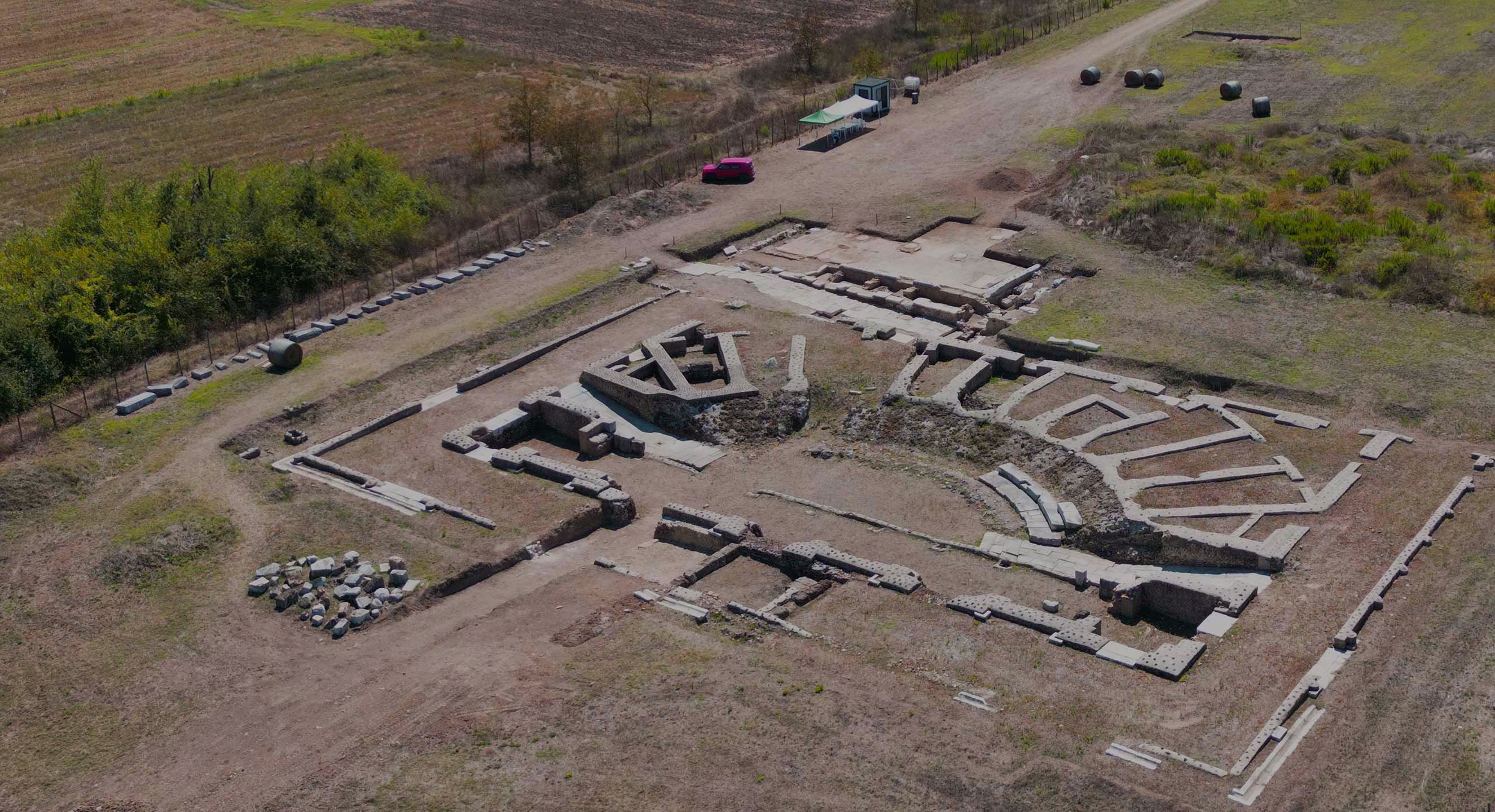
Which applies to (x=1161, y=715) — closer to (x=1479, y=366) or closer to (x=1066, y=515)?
(x=1066, y=515)

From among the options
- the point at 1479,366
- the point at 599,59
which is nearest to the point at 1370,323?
the point at 1479,366

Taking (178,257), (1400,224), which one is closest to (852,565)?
(1400,224)

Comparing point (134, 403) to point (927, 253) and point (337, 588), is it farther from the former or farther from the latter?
point (927, 253)

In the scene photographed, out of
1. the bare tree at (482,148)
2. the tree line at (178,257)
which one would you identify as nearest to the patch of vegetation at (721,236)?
the tree line at (178,257)

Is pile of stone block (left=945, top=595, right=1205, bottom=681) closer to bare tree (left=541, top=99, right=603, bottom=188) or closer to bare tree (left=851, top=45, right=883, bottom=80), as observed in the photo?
bare tree (left=541, top=99, right=603, bottom=188)

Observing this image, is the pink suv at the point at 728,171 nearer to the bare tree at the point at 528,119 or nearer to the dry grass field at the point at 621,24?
the bare tree at the point at 528,119

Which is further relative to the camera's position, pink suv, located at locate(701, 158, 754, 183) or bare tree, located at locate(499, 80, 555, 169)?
bare tree, located at locate(499, 80, 555, 169)

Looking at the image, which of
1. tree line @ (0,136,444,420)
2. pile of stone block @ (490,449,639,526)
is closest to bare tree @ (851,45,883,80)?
tree line @ (0,136,444,420)
